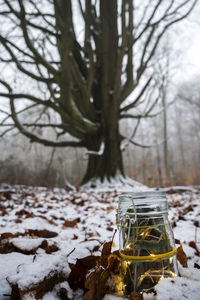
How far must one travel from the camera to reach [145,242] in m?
0.66

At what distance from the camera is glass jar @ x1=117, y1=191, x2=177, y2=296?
2.00 ft

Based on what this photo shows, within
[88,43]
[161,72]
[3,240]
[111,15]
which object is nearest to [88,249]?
[3,240]

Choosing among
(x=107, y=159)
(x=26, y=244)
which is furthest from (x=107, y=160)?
(x=26, y=244)

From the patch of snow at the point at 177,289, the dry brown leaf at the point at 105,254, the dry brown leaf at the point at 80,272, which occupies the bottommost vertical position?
the dry brown leaf at the point at 80,272

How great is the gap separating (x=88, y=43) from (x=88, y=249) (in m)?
4.92

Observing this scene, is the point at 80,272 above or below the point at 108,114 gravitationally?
below

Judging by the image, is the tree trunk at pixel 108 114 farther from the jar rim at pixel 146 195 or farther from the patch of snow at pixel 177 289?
the patch of snow at pixel 177 289

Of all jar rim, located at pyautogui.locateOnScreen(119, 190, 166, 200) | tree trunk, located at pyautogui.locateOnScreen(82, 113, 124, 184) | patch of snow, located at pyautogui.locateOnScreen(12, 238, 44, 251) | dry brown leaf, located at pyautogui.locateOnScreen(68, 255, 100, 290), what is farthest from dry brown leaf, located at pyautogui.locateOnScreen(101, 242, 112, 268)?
tree trunk, located at pyautogui.locateOnScreen(82, 113, 124, 184)

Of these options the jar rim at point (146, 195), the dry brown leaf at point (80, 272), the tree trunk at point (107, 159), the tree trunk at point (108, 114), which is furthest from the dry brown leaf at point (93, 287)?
the tree trunk at point (107, 159)

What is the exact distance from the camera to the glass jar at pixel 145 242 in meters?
0.61

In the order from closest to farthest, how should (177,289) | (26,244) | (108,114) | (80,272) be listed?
(177,289) < (80,272) < (26,244) < (108,114)

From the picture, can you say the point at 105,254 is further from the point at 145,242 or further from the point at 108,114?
the point at 108,114

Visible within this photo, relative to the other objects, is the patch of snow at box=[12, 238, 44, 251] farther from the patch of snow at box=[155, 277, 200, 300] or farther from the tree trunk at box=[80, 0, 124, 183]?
the tree trunk at box=[80, 0, 124, 183]

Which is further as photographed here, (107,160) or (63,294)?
(107,160)
